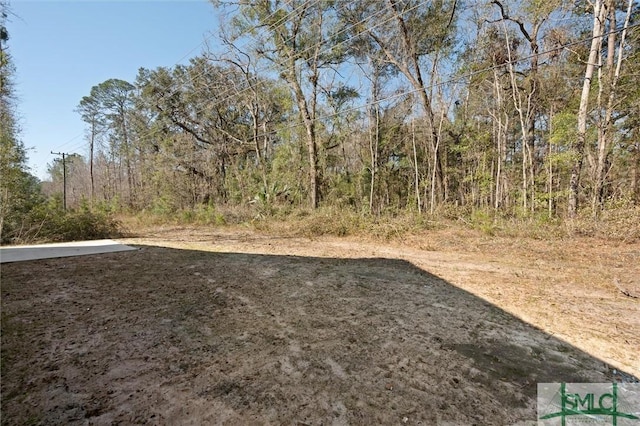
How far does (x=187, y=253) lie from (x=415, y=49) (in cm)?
1094

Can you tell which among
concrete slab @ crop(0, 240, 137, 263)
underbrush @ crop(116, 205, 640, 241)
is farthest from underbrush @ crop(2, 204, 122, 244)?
concrete slab @ crop(0, 240, 137, 263)

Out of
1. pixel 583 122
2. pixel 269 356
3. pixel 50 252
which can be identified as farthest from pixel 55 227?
pixel 583 122

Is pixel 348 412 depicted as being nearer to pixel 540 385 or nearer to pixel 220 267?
pixel 540 385

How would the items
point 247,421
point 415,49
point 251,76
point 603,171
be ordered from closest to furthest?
point 247,421
point 603,171
point 415,49
point 251,76

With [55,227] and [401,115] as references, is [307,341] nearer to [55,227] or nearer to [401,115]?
[55,227]

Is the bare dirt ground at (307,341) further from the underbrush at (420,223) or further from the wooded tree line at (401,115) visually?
the wooded tree line at (401,115)

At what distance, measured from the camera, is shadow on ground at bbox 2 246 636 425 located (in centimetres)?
150

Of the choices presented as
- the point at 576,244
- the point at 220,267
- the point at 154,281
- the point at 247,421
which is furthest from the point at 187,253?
the point at 576,244

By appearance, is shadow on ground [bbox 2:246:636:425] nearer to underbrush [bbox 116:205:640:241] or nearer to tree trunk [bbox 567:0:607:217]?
underbrush [bbox 116:205:640:241]

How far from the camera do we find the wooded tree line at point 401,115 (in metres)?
7.25

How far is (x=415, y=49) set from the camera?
423 inches

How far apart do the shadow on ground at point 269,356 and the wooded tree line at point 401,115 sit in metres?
5.95

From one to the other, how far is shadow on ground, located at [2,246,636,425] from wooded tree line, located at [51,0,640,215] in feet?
19.5

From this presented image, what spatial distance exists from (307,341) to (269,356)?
35cm
